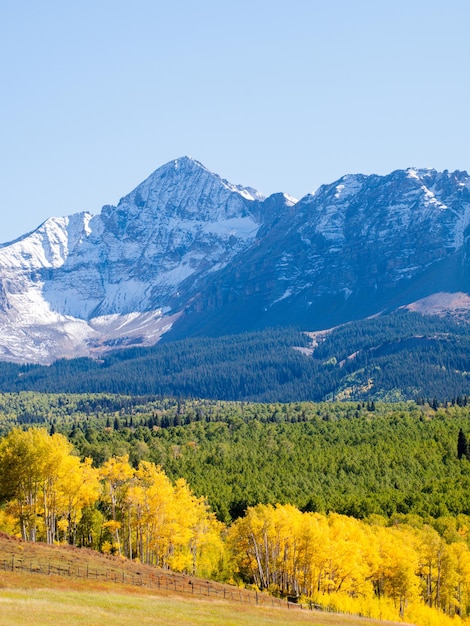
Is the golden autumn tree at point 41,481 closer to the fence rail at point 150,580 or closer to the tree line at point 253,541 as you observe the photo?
the tree line at point 253,541

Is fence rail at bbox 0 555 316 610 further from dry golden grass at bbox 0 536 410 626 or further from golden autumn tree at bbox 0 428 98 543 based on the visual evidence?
golden autumn tree at bbox 0 428 98 543

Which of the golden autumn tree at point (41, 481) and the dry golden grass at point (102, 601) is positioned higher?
the golden autumn tree at point (41, 481)

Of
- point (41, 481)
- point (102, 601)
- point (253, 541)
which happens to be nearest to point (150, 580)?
point (102, 601)

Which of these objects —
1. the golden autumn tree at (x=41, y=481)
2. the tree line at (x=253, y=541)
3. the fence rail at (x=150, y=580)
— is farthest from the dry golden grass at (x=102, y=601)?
the tree line at (x=253, y=541)

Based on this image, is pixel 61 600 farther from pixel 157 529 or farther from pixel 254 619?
pixel 157 529

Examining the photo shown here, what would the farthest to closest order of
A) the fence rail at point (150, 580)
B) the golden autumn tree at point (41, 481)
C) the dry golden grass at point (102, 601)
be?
the golden autumn tree at point (41, 481)
the fence rail at point (150, 580)
the dry golden grass at point (102, 601)

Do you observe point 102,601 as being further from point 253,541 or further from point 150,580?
point 253,541

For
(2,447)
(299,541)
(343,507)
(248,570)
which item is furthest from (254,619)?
(343,507)

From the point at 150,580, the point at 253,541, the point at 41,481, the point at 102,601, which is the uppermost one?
the point at 41,481

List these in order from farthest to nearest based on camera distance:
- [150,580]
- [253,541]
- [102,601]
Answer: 1. [253,541]
2. [150,580]
3. [102,601]

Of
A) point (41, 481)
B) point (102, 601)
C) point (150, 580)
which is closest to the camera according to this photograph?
point (102, 601)

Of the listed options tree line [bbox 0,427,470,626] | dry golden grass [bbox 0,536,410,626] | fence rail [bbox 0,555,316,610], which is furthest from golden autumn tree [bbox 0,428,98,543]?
fence rail [bbox 0,555,316,610]

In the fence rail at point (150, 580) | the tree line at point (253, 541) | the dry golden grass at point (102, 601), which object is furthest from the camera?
the tree line at point (253, 541)

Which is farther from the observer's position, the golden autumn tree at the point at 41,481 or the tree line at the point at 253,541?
the golden autumn tree at the point at 41,481
